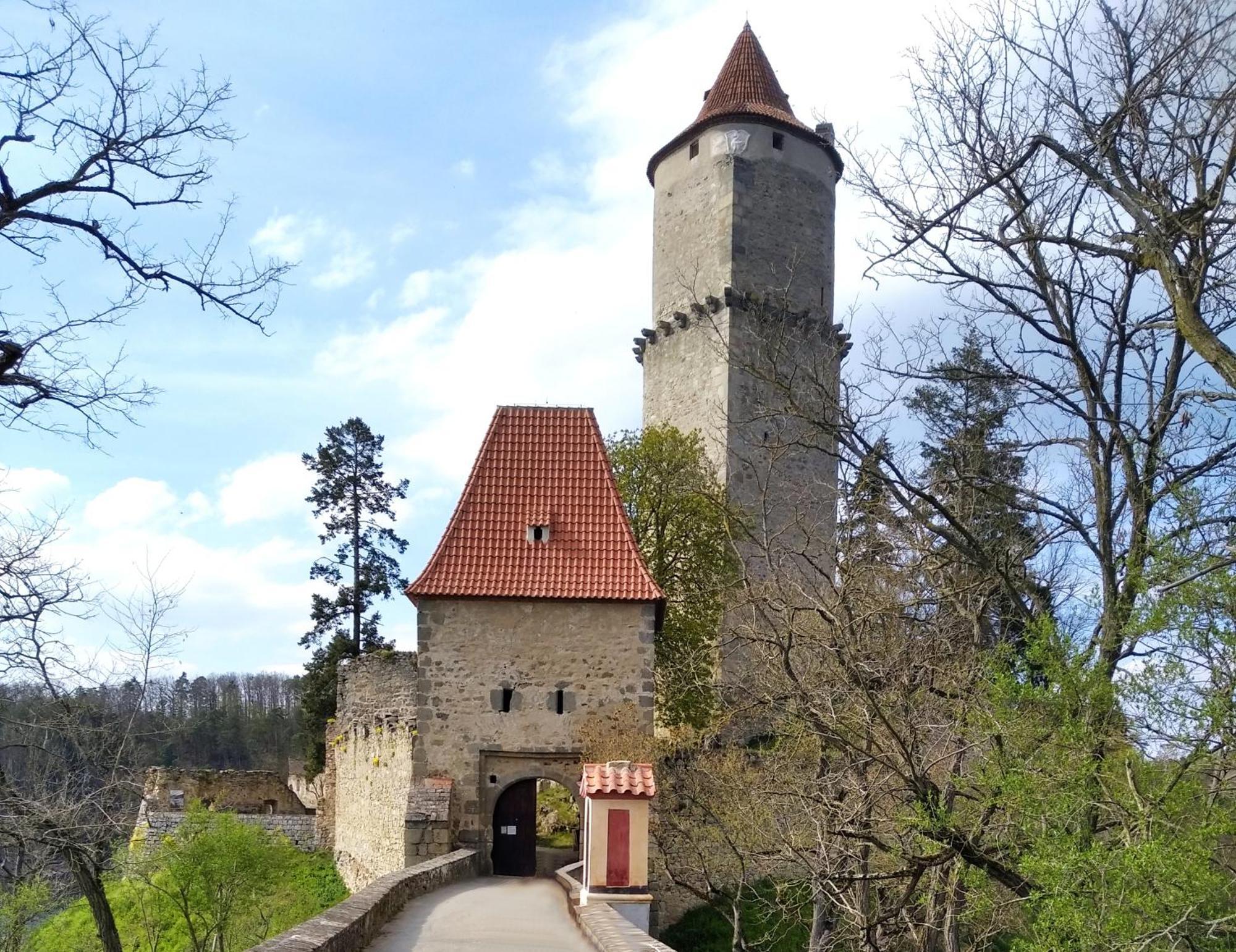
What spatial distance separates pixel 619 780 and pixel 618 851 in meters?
0.76

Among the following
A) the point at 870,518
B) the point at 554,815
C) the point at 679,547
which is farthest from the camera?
the point at 554,815

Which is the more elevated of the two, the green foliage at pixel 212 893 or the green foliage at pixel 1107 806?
the green foliage at pixel 1107 806

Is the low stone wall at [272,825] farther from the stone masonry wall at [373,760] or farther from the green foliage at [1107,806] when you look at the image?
the green foliage at [1107,806]

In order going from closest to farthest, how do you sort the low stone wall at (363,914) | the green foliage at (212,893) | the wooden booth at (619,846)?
the low stone wall at (363,914)
the wooden booth at (619,846)
the green foliage at (212,893)

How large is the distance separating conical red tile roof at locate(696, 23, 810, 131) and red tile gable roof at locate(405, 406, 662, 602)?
1189cm

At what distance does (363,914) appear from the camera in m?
8.85

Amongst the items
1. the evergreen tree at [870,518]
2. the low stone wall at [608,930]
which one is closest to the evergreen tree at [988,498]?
the evergreen tree at [870,518]

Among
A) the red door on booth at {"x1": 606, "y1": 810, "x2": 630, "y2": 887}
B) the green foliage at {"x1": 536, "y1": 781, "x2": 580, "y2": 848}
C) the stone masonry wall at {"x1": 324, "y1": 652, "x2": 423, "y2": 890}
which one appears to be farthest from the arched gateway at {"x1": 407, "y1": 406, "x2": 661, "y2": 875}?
the green foliage at {"x1": 536, "y1": 781, "x2": 580, "y2": 848}

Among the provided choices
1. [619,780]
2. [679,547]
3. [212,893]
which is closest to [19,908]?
[212,893]

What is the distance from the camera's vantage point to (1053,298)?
32.1ft

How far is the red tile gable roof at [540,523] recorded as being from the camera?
17.1 metres

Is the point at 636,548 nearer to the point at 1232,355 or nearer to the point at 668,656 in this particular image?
the point at 668,656

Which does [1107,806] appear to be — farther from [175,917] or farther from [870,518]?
[175,917]

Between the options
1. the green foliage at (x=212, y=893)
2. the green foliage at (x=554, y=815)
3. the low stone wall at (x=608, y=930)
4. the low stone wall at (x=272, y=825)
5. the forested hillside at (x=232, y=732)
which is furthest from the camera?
the forested hillside at (x=232, y=732)
